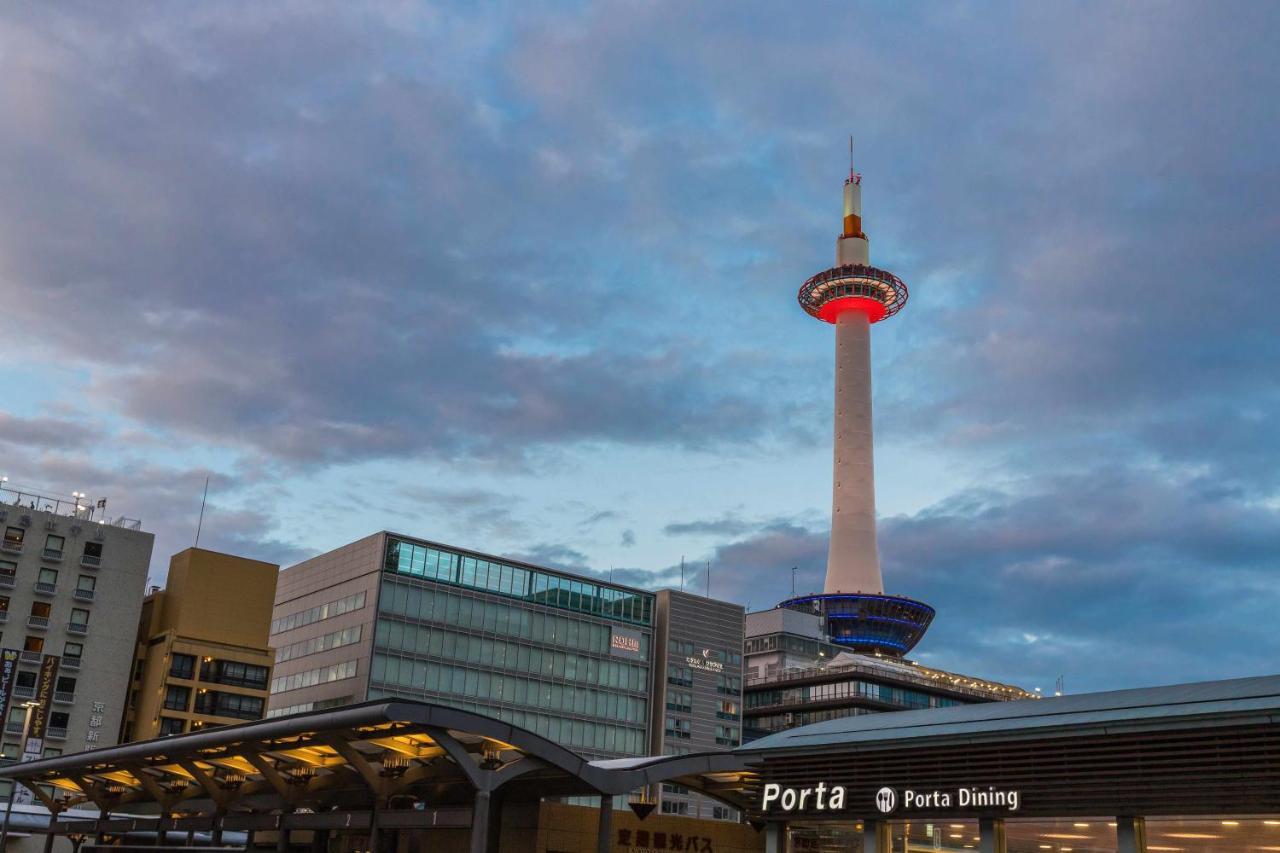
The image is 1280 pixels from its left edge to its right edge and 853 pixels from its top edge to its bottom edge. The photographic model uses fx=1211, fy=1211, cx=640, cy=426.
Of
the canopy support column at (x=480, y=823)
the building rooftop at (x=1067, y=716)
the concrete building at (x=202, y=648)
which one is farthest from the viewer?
the concrete building at (x=202, y=648)

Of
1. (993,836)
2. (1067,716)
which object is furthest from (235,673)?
(1067,716)

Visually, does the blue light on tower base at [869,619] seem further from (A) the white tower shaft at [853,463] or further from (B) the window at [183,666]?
(B) the window at [183,666]

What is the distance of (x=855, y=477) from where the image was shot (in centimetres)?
16762

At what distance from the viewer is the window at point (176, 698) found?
108 m

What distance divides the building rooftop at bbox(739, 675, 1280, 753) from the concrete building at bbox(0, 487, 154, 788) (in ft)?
266

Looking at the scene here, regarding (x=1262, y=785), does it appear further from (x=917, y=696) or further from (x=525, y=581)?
(x=917, y=696)

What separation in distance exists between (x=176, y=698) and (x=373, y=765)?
237 ft

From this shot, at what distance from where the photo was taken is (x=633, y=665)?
393 feet

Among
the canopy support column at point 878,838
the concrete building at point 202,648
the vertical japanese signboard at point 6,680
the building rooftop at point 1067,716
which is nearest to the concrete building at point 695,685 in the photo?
the concrete building at point 202,648

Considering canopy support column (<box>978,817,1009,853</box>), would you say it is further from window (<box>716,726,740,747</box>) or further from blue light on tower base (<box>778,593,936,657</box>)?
blue light on tower base (<box>778,593,936,657</box>)

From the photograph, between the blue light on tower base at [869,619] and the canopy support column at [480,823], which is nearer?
the canopy support column at [480,823]

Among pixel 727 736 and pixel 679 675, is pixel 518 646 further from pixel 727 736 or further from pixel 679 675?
pixel 727 736

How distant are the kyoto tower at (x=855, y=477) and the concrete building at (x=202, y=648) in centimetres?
7861

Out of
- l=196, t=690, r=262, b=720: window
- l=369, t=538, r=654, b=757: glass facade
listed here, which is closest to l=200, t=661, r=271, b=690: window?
l=196, t=690, r=262, b=720: window
